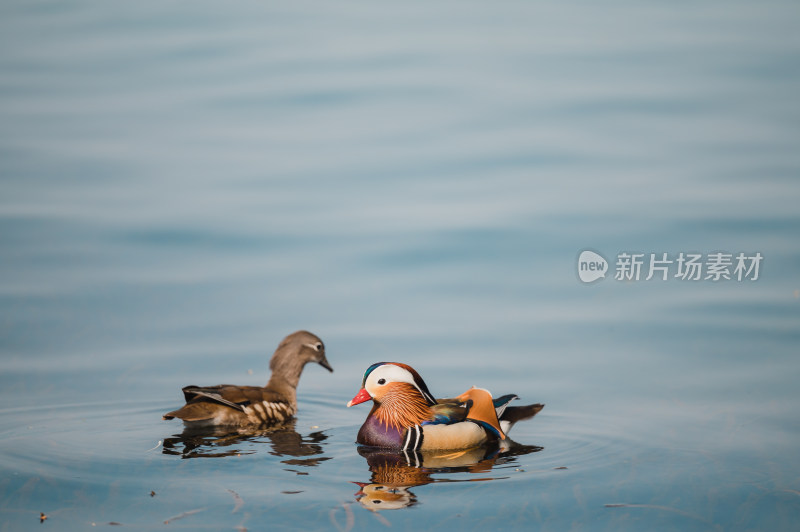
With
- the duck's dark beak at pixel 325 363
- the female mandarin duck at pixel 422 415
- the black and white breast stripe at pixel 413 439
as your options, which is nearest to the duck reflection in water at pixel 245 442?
the female mandarin duck at pixel 422 415

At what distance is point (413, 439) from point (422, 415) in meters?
0.30

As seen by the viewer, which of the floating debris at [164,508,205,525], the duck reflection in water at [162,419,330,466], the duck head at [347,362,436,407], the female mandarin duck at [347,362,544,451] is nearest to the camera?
the floating debris at [164,508,205,525]

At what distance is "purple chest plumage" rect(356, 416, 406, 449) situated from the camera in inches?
422

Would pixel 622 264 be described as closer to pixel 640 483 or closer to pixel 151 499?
pixel 640 483

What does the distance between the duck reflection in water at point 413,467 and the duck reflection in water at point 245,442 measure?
20.2 inches

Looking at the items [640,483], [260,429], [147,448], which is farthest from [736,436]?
[147,448]

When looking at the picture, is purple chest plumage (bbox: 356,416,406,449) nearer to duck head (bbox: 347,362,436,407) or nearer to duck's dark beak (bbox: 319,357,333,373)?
duck head (bbox: 347,362,436,407)

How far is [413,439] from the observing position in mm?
10750

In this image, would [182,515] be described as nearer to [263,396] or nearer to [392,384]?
[392,384]

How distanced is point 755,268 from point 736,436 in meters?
5.14

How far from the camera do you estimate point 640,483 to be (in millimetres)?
9484

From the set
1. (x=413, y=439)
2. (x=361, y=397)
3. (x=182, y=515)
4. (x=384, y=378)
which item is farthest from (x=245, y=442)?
(x=182, y=515)

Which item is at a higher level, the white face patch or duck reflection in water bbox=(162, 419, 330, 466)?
the white face patch

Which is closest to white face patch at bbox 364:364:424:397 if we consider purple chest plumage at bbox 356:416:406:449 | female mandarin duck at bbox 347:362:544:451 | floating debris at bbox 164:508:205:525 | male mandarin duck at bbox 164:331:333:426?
female mandarin duck at bbox 347:362:544:451
